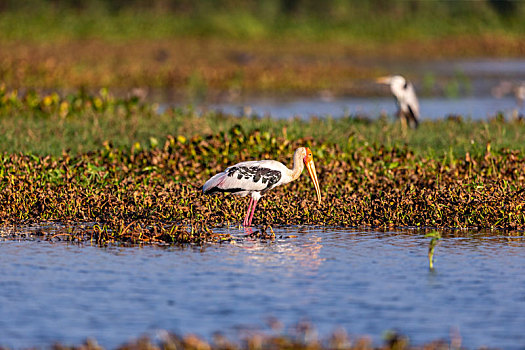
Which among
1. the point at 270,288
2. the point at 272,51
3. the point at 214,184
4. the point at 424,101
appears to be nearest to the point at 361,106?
the point at 424,101

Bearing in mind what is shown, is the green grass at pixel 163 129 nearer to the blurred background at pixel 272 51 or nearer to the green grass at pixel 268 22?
the blurred background at pixel 272 51

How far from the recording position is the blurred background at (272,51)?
32.3m

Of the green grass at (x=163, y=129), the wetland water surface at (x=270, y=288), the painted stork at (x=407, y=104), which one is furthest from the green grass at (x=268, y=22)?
the wetland water surface at (x=270, y=288)

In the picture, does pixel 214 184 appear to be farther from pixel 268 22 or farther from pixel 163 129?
pixel 268 22

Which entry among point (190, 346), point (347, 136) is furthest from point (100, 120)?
point (190, 346)

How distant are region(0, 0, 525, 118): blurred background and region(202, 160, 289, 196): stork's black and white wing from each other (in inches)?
383

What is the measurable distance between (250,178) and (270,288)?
319cm

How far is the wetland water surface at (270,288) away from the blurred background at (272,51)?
11501 mm

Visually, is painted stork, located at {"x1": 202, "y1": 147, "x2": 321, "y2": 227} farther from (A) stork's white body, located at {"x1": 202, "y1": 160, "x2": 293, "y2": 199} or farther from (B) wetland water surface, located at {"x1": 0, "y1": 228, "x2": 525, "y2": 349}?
(B) wetland water surface, located at {"x1": 0, "y1": 228, "x2": 525, "y2": 349}

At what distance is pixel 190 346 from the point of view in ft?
20.7

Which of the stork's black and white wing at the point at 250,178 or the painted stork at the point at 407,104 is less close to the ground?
the painted stork at the point at 407,104

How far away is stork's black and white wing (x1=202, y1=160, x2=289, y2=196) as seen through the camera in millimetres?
11492

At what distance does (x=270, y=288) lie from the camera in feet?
27.7

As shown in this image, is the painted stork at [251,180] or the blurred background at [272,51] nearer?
the painted stork at [251,180]
